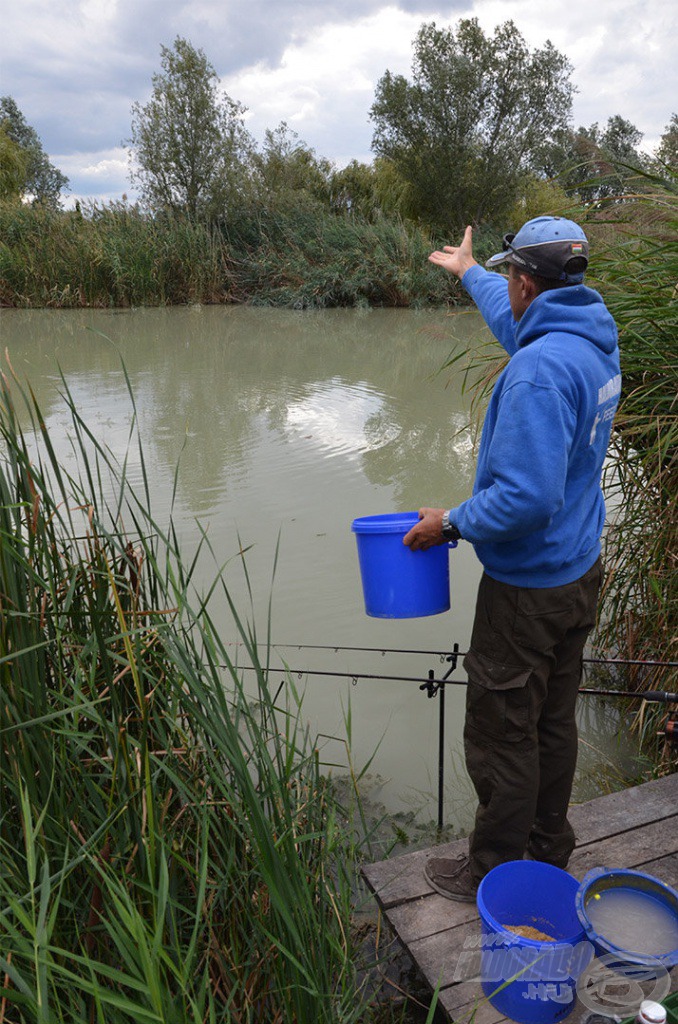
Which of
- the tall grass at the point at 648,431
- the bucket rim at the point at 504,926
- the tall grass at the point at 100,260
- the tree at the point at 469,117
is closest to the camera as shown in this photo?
the bucket rim at the point at 504,926

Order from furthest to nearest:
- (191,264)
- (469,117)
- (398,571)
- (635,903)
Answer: (469,117) < (191,264) < (398,571) < (635,903)

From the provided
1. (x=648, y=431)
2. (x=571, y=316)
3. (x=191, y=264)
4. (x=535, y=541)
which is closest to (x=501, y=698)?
(x=535, y=541)

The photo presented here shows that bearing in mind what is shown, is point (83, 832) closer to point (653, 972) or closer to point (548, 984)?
point (548, 984)

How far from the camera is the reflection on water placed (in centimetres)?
279

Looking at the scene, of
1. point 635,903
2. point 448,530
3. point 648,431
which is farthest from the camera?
point 648,431

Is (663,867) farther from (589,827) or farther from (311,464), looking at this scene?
(311,464)

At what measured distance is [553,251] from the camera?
158 centimetres

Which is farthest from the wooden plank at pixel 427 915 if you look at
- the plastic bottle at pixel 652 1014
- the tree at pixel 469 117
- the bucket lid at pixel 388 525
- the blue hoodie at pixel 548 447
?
the tree at pixel 469 117

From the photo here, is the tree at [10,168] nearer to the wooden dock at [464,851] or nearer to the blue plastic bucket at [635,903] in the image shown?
the wooden dock at [464,851]

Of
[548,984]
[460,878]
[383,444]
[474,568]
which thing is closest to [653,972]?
[548,984]

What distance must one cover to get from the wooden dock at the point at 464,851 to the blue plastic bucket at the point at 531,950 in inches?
2.4

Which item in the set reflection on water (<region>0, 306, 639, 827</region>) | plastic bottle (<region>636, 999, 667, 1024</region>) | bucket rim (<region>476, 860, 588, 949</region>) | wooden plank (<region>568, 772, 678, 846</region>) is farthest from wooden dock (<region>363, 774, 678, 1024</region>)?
reflection on water (<region>0, 306, 639, 827</region>)

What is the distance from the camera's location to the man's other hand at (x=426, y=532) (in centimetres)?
177

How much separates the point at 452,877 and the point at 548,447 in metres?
0.98
